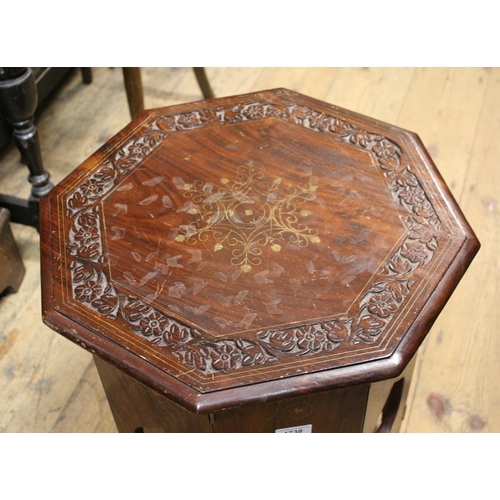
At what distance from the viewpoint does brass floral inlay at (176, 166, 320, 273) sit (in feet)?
4.35

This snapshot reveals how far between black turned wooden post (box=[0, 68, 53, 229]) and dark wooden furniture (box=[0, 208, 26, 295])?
0.48 feet

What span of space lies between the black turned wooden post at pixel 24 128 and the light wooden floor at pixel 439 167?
A: 0.37 feet

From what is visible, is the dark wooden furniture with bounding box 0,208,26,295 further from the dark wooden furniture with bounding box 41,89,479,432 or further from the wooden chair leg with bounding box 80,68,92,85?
the wooden chair leg with bounding box 80,68,92,85

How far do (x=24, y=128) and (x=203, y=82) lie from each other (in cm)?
77

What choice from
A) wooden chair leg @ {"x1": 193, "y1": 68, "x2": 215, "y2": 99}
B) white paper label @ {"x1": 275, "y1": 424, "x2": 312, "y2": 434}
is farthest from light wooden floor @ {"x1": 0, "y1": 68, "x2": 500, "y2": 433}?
white paper label @ {"x1": 275, "y1": 424, "x2": 312, "y2": 434}

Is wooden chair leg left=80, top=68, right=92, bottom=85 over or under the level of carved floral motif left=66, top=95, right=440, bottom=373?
under

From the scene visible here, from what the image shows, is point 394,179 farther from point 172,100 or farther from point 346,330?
point 172,100

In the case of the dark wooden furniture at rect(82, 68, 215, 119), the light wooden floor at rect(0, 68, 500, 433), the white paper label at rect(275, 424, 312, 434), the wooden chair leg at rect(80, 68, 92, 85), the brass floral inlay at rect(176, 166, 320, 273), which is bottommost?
the light wooden floor at rect(0, 68, 500, 433)

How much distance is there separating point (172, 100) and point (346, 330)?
1753 millimetres

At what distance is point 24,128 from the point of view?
1.94 m

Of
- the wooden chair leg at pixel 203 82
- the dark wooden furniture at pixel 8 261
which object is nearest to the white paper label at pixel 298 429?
the dark wooden furniture at pixel 8 261

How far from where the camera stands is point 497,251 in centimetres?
217

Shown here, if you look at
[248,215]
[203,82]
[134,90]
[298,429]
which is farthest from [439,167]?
[298,429]

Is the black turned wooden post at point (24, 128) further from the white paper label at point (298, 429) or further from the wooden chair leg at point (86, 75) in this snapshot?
the white paper label at point (298, 429)
